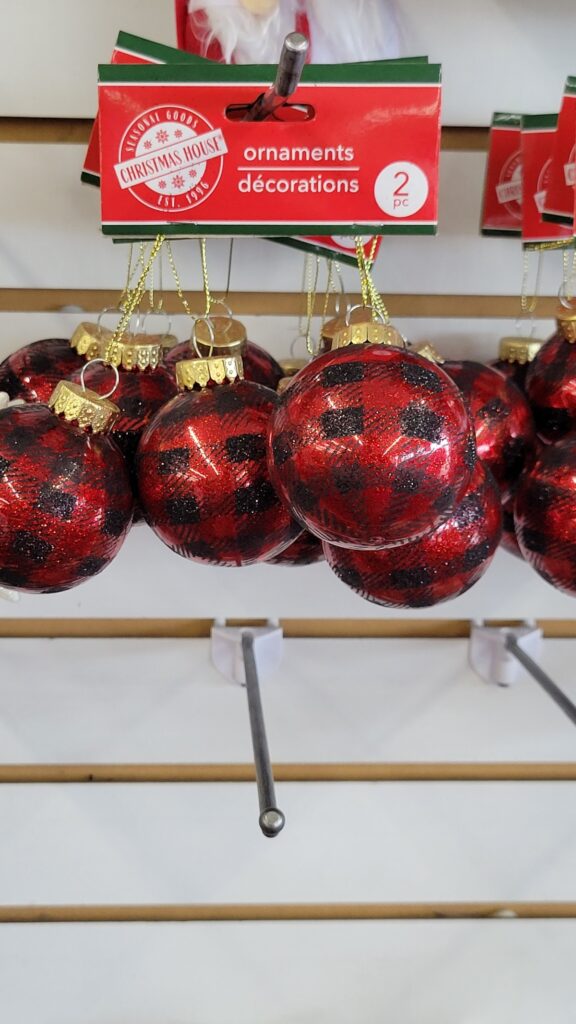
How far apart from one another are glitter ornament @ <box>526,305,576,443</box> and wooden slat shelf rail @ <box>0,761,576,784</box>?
0.51 metres

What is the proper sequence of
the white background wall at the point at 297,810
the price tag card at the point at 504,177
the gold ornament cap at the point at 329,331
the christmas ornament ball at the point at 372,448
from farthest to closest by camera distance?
the white background wall at the point at 297,810, the price tag card at the point at 504,177, the gold ornament cap at the point at 329,331, the christmas ornament ball at the point at 372,448

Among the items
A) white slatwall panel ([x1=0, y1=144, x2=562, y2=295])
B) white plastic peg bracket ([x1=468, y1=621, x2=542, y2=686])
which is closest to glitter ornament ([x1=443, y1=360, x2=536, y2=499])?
white slatwall panel ([x1=0, y1=144, x2=562, y2=295])

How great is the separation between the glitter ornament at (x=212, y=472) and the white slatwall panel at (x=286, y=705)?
0.43m

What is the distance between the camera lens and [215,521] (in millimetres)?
549

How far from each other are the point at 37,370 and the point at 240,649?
412mm

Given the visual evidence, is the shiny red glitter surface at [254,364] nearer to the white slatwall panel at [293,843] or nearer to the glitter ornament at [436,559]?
the glitter ornament at [436,559]

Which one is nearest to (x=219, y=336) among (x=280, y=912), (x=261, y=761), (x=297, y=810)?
(x=261, y=761)

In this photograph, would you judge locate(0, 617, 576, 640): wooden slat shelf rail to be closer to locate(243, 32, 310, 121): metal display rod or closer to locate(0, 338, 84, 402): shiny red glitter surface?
locate(0, 338, 84, 402): shiny red glitter surface

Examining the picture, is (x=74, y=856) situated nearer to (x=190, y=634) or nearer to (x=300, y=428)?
(x=190, y=634)

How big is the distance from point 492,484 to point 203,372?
23cm

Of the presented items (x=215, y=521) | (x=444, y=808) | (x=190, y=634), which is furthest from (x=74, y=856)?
(x=215, y=521)

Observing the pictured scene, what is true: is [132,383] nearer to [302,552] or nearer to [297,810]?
[302,552]

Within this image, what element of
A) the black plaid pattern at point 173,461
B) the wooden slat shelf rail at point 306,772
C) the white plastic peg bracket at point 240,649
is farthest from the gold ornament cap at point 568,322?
the wooden slat shelf rail at point 306,772

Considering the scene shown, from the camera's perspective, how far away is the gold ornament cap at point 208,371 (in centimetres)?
58
